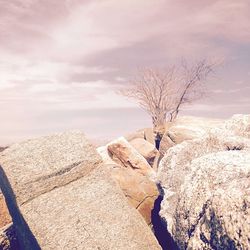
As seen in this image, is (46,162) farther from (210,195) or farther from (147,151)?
(147,151)

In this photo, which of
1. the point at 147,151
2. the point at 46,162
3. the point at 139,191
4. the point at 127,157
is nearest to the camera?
the point at 46,162

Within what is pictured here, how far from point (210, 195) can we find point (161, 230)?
181 centimetres

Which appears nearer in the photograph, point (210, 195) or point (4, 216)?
point (210, 195)

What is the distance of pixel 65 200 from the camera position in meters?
5.76

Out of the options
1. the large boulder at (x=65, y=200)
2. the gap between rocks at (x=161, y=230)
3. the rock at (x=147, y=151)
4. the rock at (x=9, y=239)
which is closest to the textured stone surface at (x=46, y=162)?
the large boulder at (x=65, y=200)

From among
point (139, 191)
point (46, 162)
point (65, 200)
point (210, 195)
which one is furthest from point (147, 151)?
point (210, 195)

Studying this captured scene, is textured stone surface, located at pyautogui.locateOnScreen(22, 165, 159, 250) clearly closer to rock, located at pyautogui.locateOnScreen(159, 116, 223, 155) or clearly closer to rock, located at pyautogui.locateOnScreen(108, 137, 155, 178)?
rock, located at pyautogui.locateOnScreen(108, 137, 155, 178)

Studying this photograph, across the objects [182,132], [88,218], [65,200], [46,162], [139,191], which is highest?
[46,162]

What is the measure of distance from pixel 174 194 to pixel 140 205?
100cm

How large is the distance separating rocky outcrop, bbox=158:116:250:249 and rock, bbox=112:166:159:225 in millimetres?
606

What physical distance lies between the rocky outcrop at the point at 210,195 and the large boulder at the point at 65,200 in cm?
72

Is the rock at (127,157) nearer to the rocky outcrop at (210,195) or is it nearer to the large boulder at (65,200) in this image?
the rocky outcrop at (210,195)

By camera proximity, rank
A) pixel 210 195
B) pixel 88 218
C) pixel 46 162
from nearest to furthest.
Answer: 1. pixel 210 195
2. pixel 88 218
3. pixel 46 162

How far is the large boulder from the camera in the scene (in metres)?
5.52
